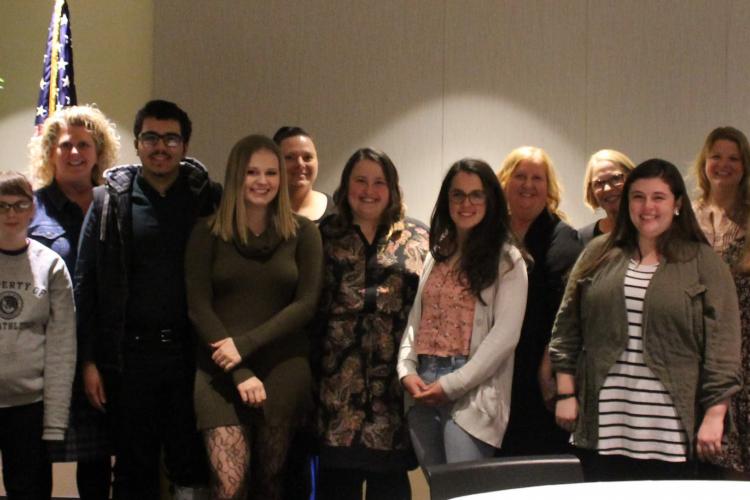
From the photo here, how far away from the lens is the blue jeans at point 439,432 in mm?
2799

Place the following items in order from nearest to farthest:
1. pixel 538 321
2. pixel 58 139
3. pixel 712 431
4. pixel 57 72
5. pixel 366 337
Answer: pixel 712 431 → pixel 366 337 → pixel 538 321 → pixel 58 139 → pixel 57 72

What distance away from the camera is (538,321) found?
317 cm

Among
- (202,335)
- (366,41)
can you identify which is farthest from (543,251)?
(366,41)

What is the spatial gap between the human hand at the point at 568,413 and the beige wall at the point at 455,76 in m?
1.90

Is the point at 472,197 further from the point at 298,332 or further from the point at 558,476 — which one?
the point at 558,476

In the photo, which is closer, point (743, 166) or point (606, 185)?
point (743, 166)

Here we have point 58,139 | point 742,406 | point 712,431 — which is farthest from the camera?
point 58,139

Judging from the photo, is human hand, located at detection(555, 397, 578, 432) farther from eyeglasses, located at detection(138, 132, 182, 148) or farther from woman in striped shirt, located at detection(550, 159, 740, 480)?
eyeglasses, located at detection(138, 132, 182, 148)

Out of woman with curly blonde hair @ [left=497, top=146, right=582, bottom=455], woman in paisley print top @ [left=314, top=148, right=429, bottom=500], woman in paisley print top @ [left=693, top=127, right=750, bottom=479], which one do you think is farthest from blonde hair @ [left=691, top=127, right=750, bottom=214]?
woman in paisley print top @ [left=314, top=148, right=429, bottom=500]

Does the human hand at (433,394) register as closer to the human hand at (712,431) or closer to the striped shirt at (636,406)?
the striped shirt at (636,406)

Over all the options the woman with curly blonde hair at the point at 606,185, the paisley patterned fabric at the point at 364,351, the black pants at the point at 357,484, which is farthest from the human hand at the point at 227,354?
the woman with curly blonde hair at the point at 606,185

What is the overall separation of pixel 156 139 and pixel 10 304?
77 centimetres

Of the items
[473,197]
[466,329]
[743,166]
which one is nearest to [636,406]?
[466,329]

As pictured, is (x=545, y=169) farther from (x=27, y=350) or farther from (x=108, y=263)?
(x=27, y=350)
